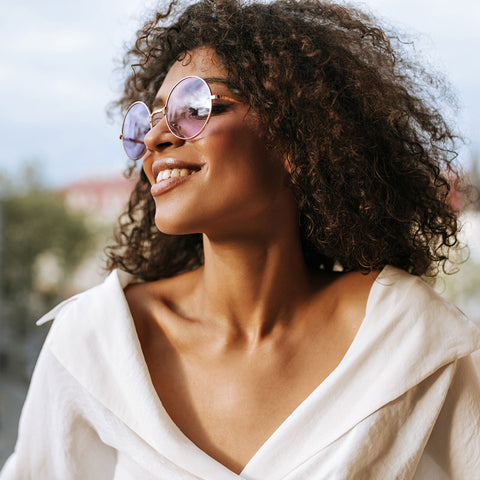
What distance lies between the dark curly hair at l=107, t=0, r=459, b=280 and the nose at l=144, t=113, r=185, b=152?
0.15 m

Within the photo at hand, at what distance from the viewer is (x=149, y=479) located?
3.63ft

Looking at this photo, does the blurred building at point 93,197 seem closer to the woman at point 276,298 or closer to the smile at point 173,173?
the woman at point 276,298

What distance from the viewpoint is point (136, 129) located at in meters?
1.23

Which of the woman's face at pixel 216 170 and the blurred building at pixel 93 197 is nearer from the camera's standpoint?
the woman's face at pixel 216 170

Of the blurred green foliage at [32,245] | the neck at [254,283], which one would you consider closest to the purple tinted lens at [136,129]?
the neck at [254,283]

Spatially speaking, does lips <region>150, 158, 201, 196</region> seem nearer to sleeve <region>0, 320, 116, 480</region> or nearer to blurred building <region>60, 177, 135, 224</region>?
sleeve <region>0, 320, 116, 480</region>

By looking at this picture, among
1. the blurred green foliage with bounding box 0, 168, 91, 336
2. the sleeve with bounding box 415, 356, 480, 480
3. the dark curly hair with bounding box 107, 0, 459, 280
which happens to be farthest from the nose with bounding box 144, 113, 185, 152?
the blurred green foliage with bounding box 0, 168, 91, 336

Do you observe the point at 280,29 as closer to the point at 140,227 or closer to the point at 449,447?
the point at 140,227

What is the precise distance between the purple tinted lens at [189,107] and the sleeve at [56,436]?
536 millimetres

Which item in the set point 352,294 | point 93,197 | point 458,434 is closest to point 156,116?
point 352,294

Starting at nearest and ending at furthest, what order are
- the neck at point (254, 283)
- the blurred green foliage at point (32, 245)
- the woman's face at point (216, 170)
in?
the woman's face at point (216, 170)
the neck at point (254, 283)
the blurred green foliage at point (32, 245)

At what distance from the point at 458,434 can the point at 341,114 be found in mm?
635

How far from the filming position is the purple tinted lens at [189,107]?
41.6 inches

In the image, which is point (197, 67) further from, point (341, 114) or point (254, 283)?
point (254, 283)
